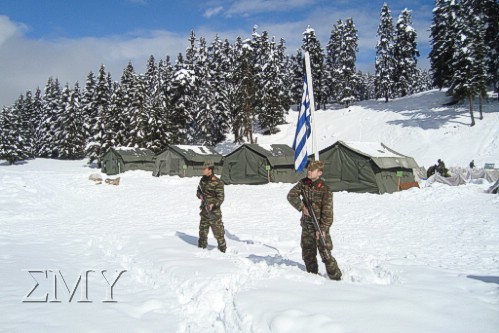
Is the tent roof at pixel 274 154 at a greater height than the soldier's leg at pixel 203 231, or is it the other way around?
the tent roof at pixel 274 154

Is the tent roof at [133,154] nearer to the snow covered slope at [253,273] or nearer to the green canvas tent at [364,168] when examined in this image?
the green canvas tent at [364,168]

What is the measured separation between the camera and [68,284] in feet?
17.0

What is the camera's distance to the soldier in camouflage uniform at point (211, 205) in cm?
746

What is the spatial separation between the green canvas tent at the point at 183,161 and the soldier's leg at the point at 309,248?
1094 inches

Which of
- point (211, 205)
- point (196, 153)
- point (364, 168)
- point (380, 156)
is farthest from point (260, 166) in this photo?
point (211, 205)

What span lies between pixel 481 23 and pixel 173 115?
126ft

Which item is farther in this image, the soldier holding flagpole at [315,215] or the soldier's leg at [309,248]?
the soldier's leg at [309,248]

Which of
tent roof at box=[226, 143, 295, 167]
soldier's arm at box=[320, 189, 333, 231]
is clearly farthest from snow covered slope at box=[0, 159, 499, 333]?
tent roof at box=[226, 143, 295, 167]

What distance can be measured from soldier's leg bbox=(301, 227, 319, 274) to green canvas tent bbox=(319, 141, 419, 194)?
1407cm

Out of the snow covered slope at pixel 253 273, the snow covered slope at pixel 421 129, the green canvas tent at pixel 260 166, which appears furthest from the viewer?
the snow covered slope at pixel 421 129

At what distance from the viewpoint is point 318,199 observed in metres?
5.36

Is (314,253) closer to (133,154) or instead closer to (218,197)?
(218,197)

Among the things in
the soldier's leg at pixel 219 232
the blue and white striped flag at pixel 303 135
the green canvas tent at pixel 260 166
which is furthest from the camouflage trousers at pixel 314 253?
the green canvas tent at pixel 260 166

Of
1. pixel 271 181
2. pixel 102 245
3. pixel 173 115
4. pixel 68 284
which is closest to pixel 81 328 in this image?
pixel 68 284
